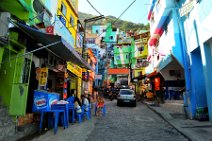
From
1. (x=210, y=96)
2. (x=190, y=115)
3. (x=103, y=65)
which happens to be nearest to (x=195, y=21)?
(x=210, y=96)

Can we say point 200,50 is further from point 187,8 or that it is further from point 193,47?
point 187,8


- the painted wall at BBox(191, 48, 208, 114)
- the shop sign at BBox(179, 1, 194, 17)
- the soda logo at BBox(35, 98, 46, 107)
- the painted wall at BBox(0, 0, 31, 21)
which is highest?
the shop sign at BBox(179, 1, 194, 17)

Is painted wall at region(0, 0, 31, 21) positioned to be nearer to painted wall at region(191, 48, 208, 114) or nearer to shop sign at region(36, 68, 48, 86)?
shop sign at region(36, 68, 48, 86)

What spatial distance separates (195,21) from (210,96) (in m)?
4.22

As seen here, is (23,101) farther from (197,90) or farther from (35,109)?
(197,90)

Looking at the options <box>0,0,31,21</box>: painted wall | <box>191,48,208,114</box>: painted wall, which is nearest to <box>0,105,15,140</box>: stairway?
<box>0,0,31,21</box>: painted wall

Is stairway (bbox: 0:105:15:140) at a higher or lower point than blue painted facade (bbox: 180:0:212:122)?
lower

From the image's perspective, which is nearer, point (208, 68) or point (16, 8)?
point (16, 8)

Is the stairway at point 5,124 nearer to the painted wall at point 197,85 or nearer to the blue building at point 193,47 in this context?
the blue building at point 193,47

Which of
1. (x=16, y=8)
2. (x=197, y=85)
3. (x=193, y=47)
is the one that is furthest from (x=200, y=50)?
(x=16, y=8)

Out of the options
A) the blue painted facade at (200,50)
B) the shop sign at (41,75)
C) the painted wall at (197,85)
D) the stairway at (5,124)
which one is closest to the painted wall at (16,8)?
the shop sign at (41,75)

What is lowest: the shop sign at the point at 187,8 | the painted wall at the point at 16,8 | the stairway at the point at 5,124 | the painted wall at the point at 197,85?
the stairway at the point at 5,124

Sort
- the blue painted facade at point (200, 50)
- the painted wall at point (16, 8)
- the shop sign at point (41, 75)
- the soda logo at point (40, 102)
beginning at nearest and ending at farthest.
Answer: the painted wall at point (16, 8) → the soda logo at point (40, 102) → the shop sign at point (41, 75) → the blue painted facade at point (200, 50)

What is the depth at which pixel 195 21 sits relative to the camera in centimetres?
1120
